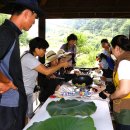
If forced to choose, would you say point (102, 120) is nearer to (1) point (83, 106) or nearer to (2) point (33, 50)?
(1) point (83, 106)

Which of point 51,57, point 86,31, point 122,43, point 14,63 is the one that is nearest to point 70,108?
point 14,63

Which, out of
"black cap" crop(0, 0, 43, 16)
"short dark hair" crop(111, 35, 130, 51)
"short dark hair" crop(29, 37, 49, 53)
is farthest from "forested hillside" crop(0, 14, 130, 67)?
"black cap" crop(0, 0, 43, 16)

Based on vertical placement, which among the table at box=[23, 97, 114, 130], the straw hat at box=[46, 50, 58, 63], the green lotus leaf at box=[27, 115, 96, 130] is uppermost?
the straw hat at box=[46, 50, 58, 63]

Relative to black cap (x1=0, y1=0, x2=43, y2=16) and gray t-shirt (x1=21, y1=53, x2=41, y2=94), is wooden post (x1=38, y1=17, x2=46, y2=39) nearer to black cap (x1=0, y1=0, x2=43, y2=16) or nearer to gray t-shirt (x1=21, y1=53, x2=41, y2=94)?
gray t-shirt (x1=21, y1=53, x2=41, y2=94)

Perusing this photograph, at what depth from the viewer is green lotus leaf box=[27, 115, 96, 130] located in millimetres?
1589

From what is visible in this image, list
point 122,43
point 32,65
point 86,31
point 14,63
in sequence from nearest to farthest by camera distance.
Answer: point 14,63
point 122,43
point 32,65
point 86,31

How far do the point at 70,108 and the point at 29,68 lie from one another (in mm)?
988

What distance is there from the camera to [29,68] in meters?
3.11

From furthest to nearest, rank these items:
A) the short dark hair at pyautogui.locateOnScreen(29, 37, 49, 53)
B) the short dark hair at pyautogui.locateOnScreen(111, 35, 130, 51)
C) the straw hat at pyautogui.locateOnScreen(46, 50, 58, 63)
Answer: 1. the straw hat at pyautogui.locateOnScreen(46, 50, 58, 63)
2. the short dark hair at pyautogui.locateOnScreen(29, 37, 49, 53)
3. the short dark hair at pyautogui.locateOnScreen(111, 35, 130, 51)

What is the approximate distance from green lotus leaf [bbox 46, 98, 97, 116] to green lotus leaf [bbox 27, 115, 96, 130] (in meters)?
0.51

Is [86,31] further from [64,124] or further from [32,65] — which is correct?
[64,124]

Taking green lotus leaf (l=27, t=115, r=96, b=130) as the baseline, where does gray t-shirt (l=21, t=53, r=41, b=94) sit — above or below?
above

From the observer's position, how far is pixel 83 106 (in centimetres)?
234

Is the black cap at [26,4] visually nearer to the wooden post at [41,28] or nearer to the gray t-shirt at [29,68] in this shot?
the gray t-shirt at [29,68]
